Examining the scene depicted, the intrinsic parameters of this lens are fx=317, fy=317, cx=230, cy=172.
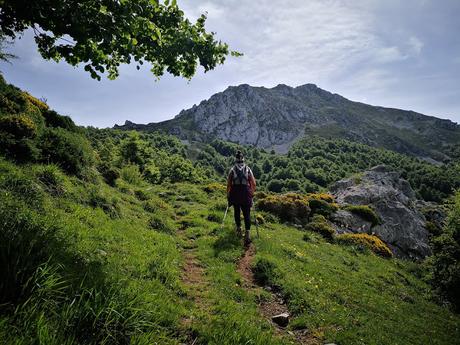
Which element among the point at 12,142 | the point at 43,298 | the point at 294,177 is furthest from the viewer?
the point at 294,177

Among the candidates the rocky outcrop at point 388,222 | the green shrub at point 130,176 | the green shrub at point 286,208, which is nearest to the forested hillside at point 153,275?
the green shrub at point 286,208

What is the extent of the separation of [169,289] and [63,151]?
30.2 feet

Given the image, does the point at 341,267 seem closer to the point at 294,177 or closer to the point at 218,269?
the point at 218,269

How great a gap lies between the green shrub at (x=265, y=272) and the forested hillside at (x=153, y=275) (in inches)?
2.3

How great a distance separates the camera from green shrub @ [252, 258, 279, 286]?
1069cm

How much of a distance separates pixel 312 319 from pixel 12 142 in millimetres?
11858

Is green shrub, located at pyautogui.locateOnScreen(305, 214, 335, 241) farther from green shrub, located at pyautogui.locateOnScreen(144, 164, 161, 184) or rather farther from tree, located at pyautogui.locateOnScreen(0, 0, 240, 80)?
green shrub, located at pyautogui.locateOnScreen(144, 164, 161, 184)

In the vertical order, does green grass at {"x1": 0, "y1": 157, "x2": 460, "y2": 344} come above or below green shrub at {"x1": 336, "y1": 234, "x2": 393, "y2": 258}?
above

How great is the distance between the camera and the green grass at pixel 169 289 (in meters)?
4.44

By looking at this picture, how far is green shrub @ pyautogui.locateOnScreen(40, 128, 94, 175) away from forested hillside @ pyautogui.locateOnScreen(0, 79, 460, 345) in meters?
0.05

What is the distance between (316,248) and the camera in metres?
19.0

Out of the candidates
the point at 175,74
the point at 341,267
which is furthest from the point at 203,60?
the point at 341,267

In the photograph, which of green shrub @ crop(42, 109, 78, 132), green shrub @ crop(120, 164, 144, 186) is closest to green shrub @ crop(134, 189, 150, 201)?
green shrub @ crop(42, 109, 78, 132)

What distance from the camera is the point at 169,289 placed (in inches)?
311
